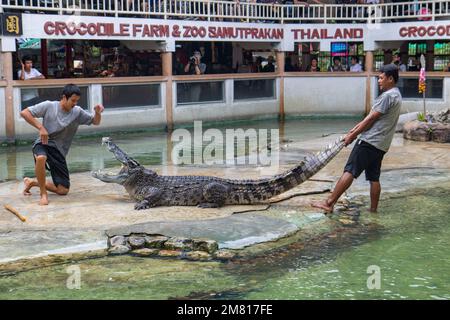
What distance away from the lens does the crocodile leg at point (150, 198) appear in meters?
7.28

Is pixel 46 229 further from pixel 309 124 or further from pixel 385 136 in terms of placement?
pixel 309 124

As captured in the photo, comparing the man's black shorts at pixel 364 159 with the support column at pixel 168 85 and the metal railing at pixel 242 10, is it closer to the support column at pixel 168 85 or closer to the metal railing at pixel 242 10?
the metal railing at pixel 242 10

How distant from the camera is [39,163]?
7559 mm

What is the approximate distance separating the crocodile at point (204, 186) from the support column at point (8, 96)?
23.4ft

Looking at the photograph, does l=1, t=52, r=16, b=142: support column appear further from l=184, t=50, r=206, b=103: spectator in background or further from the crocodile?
the crocodile

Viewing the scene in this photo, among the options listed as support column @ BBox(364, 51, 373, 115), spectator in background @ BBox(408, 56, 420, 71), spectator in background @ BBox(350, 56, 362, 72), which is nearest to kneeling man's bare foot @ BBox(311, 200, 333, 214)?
support column @ BBox(364, 51, 373, 115)

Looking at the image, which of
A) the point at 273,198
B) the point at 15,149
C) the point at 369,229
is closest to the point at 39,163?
the point at 273,198

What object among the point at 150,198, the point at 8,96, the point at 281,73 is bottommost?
the point at 150,198

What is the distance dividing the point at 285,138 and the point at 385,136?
771 centimetres

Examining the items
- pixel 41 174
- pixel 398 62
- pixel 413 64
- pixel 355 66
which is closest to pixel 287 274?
pixel 41 174

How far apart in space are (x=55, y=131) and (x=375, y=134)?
3542 mm

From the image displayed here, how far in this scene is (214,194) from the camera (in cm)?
734

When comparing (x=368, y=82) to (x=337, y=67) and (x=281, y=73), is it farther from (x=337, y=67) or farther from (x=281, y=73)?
(x=281, y=73)

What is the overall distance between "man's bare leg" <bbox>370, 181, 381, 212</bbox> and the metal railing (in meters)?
9.34
